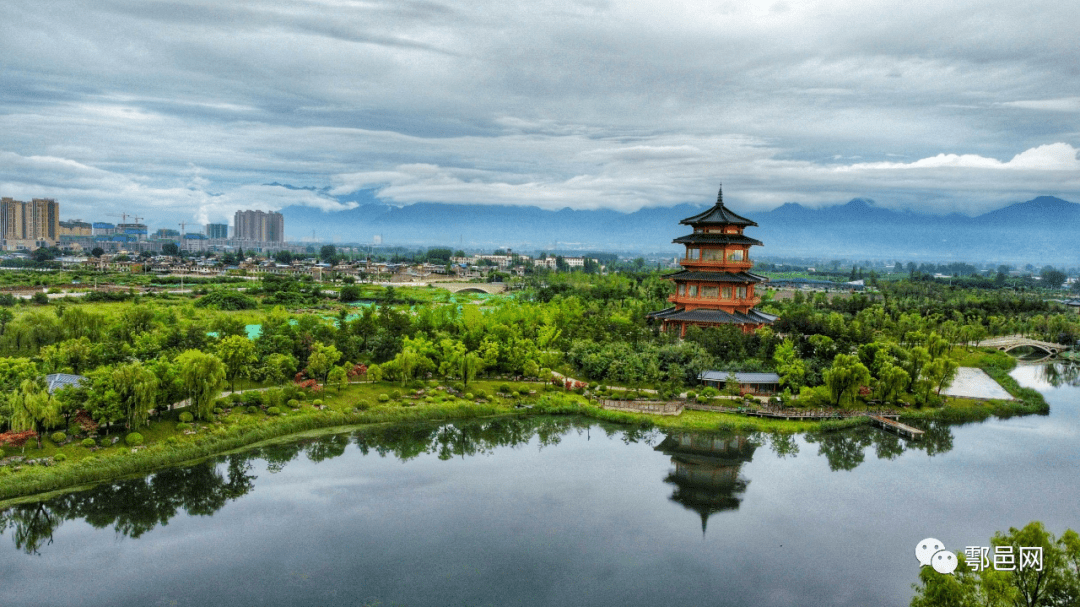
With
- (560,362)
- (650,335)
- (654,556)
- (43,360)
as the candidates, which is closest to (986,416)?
(650,335)

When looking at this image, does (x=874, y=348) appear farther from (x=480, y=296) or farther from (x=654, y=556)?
(x=480, y=296)

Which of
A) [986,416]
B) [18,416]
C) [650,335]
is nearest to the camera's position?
[18,416]

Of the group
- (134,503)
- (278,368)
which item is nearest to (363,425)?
(278,368)

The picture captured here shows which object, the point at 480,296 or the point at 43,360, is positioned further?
the point at 480,296

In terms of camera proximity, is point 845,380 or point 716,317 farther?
point 716,317

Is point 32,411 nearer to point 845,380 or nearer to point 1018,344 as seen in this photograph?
point 845,380

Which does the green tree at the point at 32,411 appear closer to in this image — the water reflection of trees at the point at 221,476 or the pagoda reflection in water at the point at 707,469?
the water reflection of trees at the point at 221,476

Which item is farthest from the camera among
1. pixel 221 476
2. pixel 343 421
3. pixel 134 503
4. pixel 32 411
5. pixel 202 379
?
pixel 343 421
